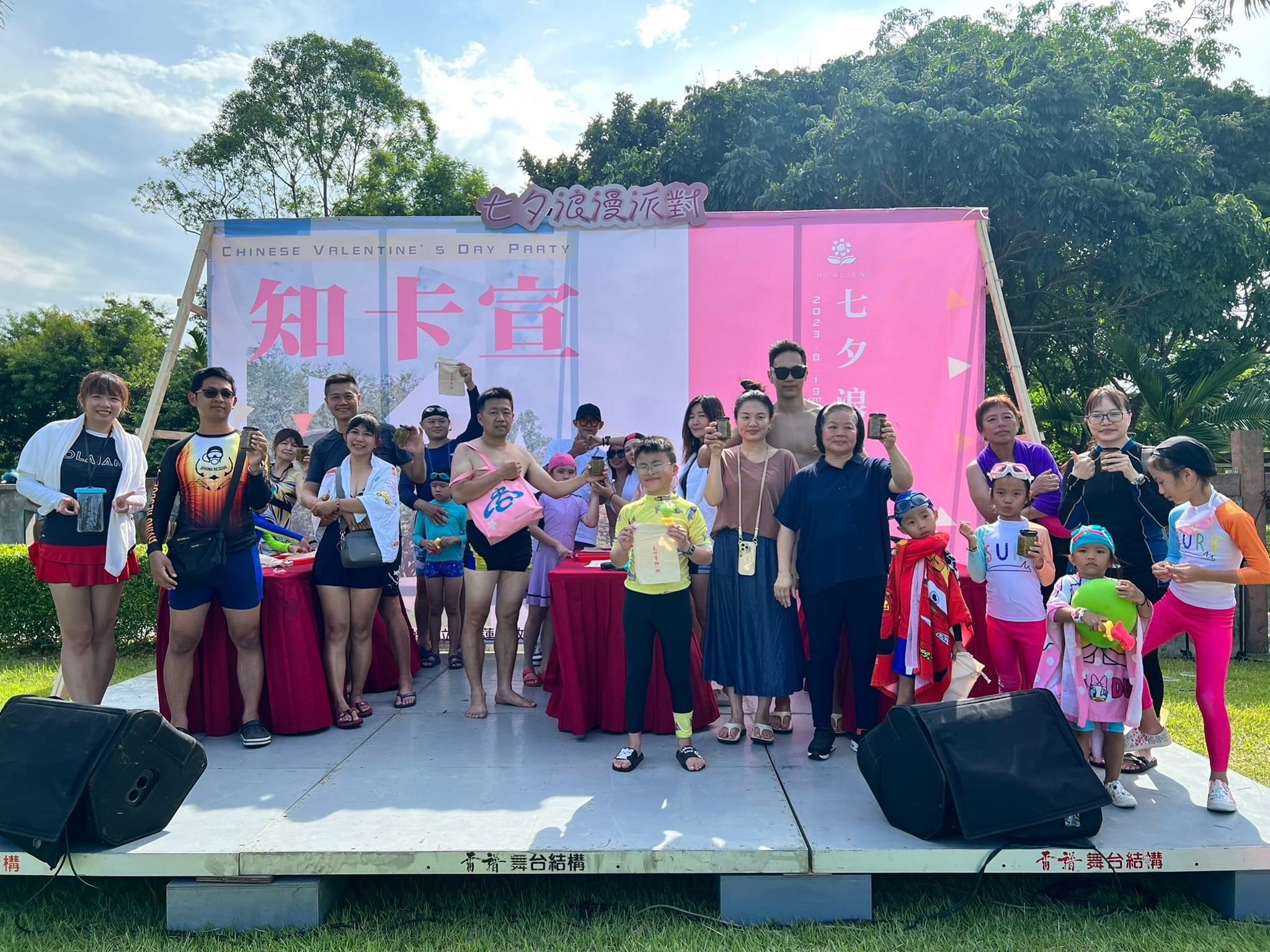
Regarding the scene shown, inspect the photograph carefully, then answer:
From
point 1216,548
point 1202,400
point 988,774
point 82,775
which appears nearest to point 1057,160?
point 1202,400

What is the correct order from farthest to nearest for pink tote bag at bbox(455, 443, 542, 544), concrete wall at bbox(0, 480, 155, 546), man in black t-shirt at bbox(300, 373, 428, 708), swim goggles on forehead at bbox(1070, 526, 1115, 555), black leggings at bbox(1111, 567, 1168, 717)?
concrete wall at bbox(0, 480, 155, 546) → man in black t-shirt at bbox(300, 373, 428, 708) → pink tote bag at bbox(455, 443, 542, 544) → black leggings at bbox(1111, 567, 1168, 717) → swim goggles on forehead at bbox(1070, 526, 1115, 555)

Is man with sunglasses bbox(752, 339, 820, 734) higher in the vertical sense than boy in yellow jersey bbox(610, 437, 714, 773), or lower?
higher

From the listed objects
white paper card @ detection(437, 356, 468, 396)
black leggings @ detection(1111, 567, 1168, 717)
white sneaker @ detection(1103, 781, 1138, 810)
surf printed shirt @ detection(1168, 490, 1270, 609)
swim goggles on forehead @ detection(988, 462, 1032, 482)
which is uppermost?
white paper card @ detection(437, 356, 468, 396)

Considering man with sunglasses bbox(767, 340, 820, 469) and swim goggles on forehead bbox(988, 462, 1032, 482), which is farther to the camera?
man with sunglasses bbox(767, 340, 820, 469)

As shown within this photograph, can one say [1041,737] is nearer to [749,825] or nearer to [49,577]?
[749,825]

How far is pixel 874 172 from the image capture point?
9.65 m

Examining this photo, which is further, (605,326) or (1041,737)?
(605,326)

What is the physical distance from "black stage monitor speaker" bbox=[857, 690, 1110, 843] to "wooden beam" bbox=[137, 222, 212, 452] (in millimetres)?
4371

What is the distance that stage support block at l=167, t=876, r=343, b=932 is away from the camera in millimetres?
2412

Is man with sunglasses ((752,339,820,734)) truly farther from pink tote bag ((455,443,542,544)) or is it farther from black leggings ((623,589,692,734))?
pink tote bag ((455,443,542,544))

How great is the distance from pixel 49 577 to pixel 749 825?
3.09m

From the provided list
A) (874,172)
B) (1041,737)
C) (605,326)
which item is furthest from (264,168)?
(1041,737)

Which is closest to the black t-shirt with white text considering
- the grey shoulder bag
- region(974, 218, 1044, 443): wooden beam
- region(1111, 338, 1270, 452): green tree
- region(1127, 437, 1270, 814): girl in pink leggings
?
the grey shoulder bag

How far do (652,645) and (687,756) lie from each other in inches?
18.6
